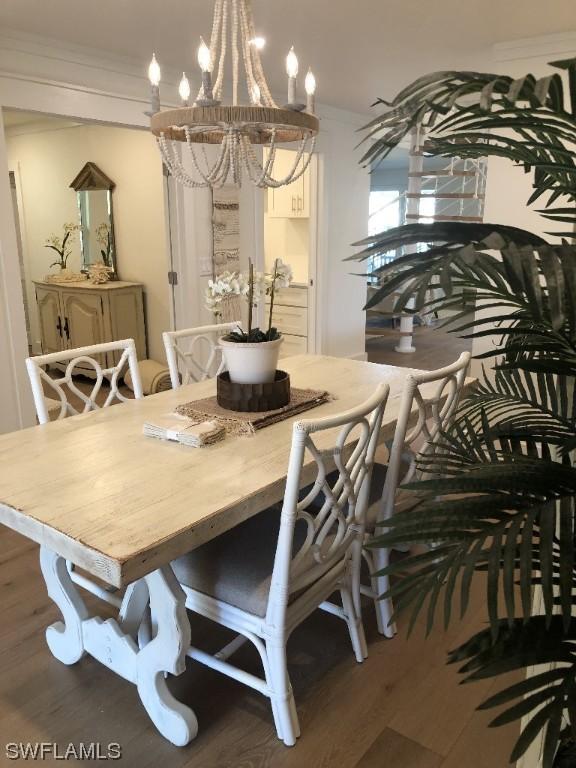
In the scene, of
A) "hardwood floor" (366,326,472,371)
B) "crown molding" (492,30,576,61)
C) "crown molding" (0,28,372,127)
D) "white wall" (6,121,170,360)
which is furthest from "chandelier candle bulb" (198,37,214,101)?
"hardwood floor" (366,326,472,371)

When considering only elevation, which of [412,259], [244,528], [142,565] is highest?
[412,259]

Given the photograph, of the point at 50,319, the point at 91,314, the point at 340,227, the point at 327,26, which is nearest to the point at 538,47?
the point at 327,26

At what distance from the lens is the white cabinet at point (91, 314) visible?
16.9 ft

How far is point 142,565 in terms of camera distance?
1272mm

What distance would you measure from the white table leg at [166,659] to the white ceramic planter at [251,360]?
31.1 inches

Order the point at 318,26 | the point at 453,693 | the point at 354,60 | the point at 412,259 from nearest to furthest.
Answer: the point at 412,259 → the point at 453,693 → the point at 318,26 → the point at 354,60

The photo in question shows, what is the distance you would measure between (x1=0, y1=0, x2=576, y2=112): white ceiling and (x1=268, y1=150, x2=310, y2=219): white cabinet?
166 cm

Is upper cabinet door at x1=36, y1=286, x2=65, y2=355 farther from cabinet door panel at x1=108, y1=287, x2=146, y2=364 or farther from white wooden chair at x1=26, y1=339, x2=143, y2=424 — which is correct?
white wooden chair at x1=26, y1=339, x2=143, y2=424

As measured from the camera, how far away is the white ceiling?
2777mm

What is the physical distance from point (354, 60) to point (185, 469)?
3129mm

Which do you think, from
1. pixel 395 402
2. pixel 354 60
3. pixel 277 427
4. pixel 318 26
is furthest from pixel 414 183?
pixel 277 427

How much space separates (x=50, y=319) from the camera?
564 centimetres

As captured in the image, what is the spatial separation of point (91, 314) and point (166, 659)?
410 cm

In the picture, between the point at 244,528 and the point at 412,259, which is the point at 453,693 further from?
the point at 412,259
